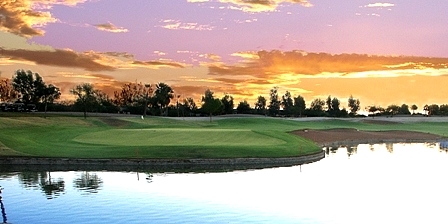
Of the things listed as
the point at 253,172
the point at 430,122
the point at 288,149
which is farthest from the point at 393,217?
the point at 430,122

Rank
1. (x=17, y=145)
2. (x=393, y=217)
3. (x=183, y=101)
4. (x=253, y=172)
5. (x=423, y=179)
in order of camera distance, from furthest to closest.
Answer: (x=183, y=101), (x=17, y=145), (x=253, y=172), (x=423, y=179), (x=393, y=217)

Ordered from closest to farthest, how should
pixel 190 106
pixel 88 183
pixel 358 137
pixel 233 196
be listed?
1. pixel 233 196
2. pixel 88 183
3. pixel 358 137
4. pixel 190 106

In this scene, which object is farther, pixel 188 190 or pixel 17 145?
pixel 17 145

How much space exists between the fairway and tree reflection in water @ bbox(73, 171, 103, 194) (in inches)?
611

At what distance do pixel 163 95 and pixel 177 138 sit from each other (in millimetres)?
104361

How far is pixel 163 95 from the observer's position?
16650 centimetres

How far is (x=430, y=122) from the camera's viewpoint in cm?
15288

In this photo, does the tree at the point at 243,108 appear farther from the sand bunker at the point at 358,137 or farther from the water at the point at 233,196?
the water at the point at 233,196

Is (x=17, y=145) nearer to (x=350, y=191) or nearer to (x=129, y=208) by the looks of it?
(x=129, y=208)

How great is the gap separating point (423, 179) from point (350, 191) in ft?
30.9

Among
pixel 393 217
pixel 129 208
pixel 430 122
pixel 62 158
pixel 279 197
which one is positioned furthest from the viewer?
pixel 430 122

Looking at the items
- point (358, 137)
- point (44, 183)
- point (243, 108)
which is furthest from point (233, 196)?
point (243, 108)

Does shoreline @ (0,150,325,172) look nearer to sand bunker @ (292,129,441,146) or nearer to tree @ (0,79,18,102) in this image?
sand bunker @ (292,129,441,146)

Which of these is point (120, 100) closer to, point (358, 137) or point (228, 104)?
point (228, 104)
